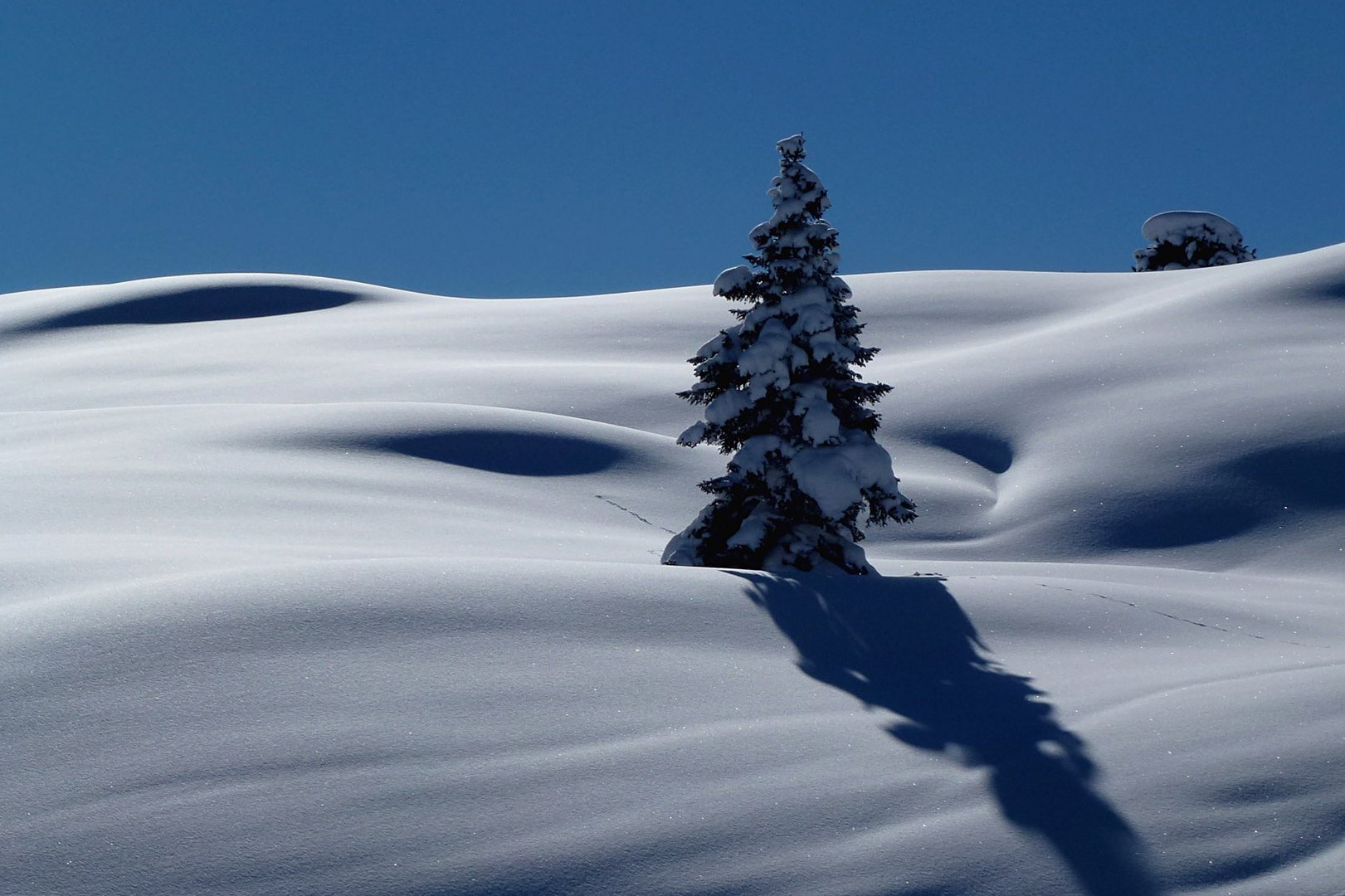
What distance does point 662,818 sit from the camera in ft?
21.7

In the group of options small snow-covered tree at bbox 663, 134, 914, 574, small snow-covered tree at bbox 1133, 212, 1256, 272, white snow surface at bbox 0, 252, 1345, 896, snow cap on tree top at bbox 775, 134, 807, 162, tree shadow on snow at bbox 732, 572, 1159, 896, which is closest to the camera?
white snow surface at bbox 0, 252, 1345, 896

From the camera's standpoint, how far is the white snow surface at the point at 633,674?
250 inches

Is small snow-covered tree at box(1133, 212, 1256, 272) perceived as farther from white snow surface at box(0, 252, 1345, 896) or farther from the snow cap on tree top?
the snow cap on tree top

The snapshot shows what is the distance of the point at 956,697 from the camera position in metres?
8.92

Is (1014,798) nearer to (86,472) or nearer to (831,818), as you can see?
(831,818)

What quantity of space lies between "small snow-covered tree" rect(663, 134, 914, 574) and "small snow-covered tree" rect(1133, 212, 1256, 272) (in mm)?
37527

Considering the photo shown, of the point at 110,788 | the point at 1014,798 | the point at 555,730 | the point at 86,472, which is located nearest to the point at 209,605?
the point at 110,788

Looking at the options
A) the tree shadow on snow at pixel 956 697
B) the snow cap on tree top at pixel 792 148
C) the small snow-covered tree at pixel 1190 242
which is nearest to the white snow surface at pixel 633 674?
the tree shadow on snow at pixel 956 697

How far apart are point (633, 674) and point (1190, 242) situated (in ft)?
145

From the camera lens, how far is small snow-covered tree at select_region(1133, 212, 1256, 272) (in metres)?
46.5

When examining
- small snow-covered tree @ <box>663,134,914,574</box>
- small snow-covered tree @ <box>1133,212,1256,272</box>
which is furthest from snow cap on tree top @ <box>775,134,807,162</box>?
small snow-covered tree @ <box>1133,212,1256,272</box>

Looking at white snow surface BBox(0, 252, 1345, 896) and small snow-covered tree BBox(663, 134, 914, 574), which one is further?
small snow-covered tree BBox(663, 134, 914, 574)

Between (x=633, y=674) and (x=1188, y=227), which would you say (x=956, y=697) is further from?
(x=1188, y=227)

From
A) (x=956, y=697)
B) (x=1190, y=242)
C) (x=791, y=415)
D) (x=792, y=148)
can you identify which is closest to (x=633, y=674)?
(x=956, y=697)
